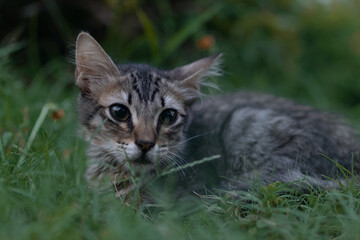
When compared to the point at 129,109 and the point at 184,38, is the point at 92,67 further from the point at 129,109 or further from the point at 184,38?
the point at 184,38

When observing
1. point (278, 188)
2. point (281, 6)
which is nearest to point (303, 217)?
point (278, 188)

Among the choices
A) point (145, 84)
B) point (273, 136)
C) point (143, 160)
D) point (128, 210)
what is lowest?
point (273, 136)

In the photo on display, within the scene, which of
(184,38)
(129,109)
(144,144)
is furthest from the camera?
(184,38)

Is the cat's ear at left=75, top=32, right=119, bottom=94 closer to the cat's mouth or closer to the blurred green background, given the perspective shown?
the cat's mouth

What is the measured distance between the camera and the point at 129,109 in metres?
2.72

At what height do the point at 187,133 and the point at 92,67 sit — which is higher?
the point at 92,67

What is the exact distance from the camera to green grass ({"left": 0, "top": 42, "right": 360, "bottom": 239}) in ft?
5.94

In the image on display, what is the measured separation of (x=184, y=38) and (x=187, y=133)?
1.89 meters

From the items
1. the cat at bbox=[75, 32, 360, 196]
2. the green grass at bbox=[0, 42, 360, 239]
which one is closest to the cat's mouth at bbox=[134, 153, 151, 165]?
the cat at bbox=[75, 32, 360, 196]

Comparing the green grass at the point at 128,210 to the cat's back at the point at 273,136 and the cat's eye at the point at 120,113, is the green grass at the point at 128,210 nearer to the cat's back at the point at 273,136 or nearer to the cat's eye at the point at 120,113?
the cat's eye at the point at 120,113

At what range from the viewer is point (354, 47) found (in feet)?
20.3

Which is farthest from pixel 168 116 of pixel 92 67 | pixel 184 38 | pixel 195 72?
pixel 184 38

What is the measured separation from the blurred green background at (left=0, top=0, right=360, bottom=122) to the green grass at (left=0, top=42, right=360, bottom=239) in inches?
92.1

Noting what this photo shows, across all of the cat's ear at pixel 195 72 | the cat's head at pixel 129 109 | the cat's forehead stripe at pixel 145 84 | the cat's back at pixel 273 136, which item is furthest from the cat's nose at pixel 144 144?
the cat's ear at pixel 195 72
